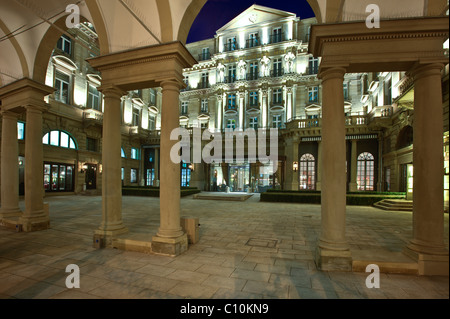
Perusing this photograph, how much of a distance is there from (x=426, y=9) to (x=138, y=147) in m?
28.6

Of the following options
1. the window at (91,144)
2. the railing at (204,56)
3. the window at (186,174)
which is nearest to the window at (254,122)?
the window at (186,174)

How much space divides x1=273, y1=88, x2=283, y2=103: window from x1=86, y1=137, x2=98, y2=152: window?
21059 mm

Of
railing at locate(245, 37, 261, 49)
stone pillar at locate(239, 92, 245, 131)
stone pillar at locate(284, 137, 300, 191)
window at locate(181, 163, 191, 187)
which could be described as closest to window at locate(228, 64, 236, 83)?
stone pillar at locate(239, 92, 245, 131)

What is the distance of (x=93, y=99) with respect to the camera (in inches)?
880

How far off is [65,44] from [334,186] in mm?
25588

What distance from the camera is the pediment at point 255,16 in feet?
83.6

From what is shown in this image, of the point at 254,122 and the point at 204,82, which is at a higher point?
the point at 204,82

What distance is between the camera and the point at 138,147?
28.2 metres

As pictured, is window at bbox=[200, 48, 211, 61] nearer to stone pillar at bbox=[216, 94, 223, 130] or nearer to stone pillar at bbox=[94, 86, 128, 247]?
stone pillar at bbox=[216, 94, 223, 130]

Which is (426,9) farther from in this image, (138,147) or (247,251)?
(138,147)

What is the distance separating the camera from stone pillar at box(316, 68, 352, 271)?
4227 mm

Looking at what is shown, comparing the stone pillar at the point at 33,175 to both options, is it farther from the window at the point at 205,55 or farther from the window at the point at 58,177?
the window at the point at 205,55

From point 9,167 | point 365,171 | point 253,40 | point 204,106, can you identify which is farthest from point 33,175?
point 253,40

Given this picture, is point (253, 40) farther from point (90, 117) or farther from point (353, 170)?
point (90, 117)
